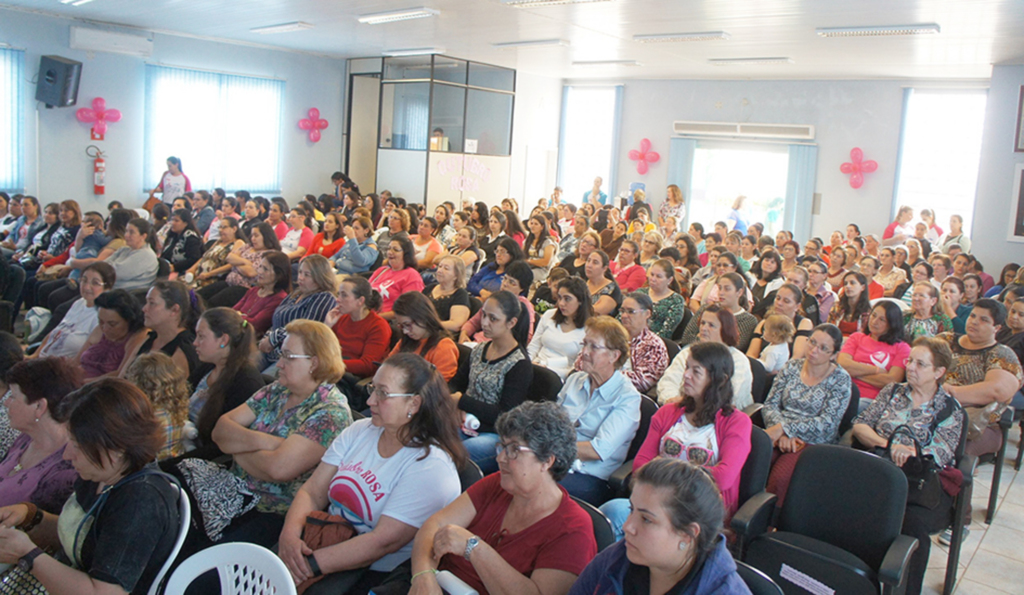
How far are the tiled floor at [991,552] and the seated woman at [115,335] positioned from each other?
13.2 ft

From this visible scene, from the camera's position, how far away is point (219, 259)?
6.54 meters

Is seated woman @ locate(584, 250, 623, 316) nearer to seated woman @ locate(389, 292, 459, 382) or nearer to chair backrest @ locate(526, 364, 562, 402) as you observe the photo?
seated woman @ locate(389, 292, 459, 382)

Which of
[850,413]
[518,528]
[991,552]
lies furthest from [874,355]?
[518,528]

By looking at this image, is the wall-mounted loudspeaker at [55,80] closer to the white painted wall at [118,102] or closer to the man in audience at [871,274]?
the white painted wall at [118,102]

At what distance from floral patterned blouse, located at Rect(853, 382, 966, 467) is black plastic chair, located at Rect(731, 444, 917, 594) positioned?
712 millimetres

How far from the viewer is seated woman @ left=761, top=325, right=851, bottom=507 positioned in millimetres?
3393

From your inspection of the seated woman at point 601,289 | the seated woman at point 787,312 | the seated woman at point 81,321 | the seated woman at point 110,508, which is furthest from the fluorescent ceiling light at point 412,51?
the seated woman at point 110,508

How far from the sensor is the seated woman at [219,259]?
6.45 metres

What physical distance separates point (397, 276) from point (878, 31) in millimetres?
5549

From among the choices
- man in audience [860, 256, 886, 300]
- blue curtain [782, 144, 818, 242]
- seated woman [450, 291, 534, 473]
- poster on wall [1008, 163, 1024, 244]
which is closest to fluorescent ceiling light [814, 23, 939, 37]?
man in audience [860, 256, 886, 300]

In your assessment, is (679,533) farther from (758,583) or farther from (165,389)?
(165,389)

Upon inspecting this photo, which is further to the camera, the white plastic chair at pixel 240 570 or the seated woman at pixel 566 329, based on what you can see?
the seated woman at pixel 566 329

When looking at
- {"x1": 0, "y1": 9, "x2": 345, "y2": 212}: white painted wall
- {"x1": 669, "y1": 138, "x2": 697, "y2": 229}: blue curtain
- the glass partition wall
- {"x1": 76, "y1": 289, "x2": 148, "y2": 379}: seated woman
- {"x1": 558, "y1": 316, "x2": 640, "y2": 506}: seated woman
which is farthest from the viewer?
{"x1": 669, "y1": 138, "x2": 697, "y2": 229}: blue curtain

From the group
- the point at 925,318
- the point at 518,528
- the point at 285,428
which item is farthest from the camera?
the point at 925,318
